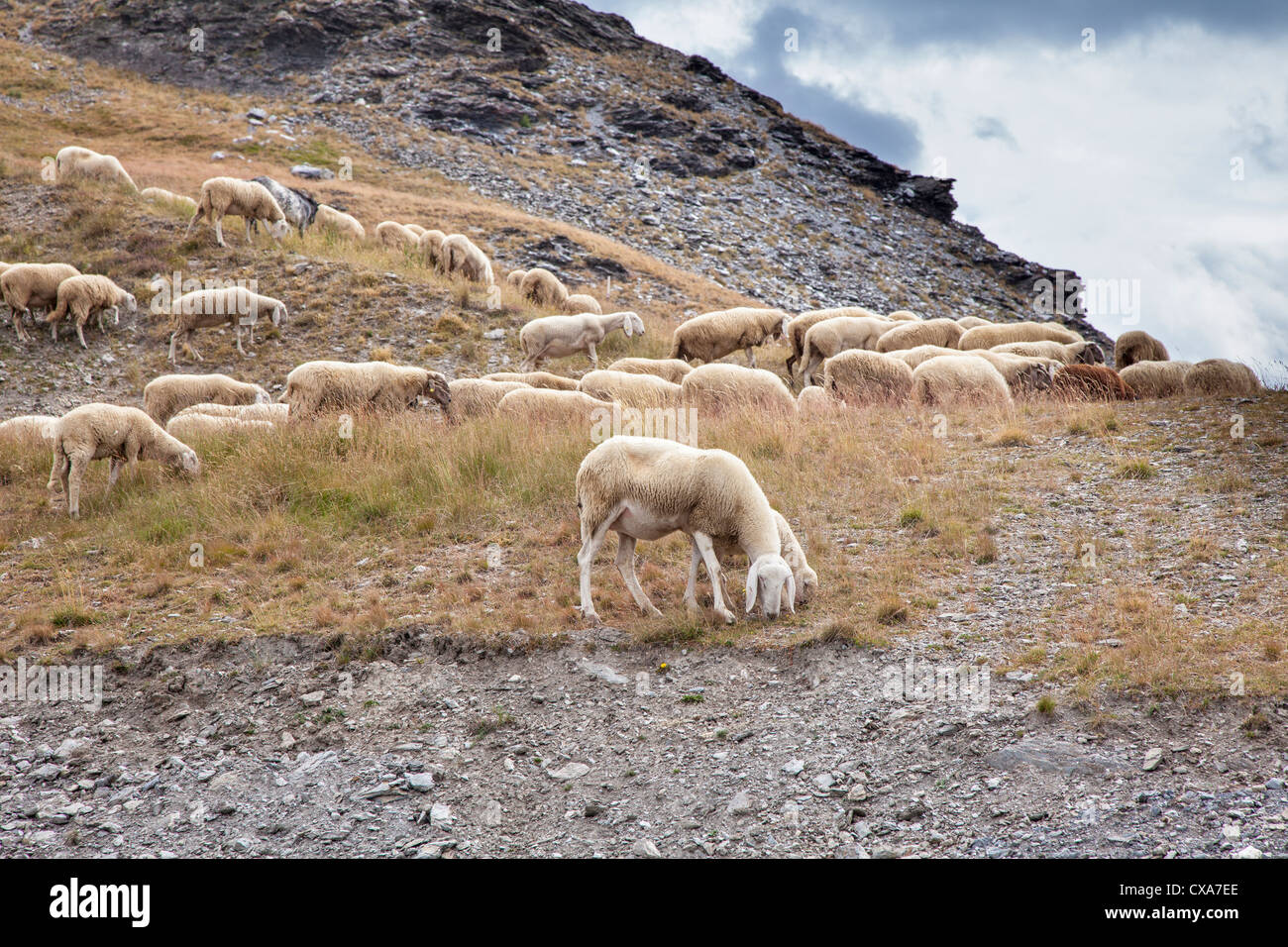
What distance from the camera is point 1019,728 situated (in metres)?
6.26

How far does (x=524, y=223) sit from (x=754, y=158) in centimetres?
2717

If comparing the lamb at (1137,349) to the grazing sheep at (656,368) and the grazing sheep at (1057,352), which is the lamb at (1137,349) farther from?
the grazing sheep at (656,368)

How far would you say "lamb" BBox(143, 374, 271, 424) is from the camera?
15219 mm

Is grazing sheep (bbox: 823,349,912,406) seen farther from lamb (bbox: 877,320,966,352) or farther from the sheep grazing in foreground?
the sheep grazing in foreground

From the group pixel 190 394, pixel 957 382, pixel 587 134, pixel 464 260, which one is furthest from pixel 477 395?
pixel 587 134

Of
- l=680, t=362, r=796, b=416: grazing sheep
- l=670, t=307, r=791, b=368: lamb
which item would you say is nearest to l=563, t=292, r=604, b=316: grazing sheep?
Answer: l=670, t=307, r=791, b=368: lamb

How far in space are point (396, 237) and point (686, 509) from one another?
2282 centimetres

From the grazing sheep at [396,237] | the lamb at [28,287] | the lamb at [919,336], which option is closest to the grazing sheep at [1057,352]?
the lamb at [919,336]

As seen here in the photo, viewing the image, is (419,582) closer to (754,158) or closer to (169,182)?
(169,182)

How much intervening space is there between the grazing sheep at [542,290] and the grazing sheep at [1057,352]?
456 inches

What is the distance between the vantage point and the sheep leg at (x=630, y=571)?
8.38 metres

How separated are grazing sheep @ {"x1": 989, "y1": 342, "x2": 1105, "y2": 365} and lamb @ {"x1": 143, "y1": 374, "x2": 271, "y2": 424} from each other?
13.3 m
